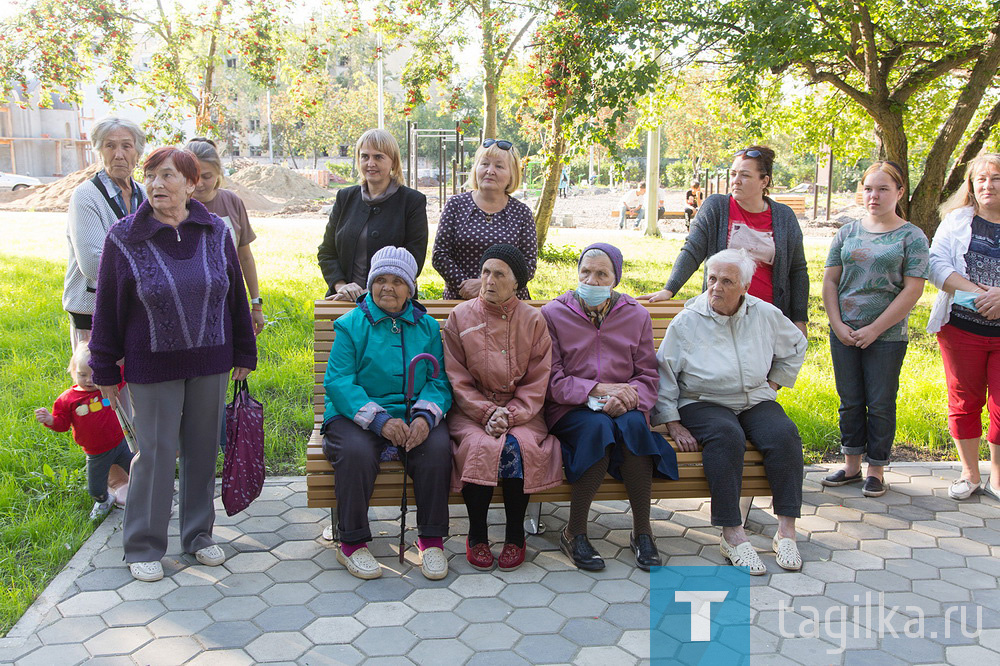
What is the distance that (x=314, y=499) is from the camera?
386cm

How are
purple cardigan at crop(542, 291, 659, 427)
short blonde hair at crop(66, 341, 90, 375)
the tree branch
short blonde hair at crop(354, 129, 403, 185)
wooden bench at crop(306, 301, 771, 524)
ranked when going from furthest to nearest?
the tree branch, short blonde hair at crop(354, 129, 403, 185), purple cardigan at crop(542, 291, 659, 427), short blonde hair at crop(66, 341, 90, 375), wooden bench at crop(306, 301, 771, 524)

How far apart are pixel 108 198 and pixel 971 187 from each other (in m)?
4.68

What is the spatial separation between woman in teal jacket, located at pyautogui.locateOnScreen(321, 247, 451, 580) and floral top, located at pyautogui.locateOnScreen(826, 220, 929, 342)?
241 cm

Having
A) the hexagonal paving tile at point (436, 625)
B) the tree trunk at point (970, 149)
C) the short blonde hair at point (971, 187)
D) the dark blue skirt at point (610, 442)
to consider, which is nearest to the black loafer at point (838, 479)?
the dark blue skirt at point (610, 442)

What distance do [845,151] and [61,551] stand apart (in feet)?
37.3

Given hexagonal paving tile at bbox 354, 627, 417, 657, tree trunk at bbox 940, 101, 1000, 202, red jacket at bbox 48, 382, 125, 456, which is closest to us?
hexagonal paving tile at bbox 354, 627, 417, 657

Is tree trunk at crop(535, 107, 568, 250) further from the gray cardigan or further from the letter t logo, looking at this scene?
the letter t logo

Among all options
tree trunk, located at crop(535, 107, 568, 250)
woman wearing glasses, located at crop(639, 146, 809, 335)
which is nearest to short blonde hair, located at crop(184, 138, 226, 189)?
woman wearing glasses, located at crop(639, 146, 809, 335)

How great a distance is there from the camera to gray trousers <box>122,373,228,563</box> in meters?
3.77

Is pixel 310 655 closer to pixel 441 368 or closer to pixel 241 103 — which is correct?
pixel 441 368

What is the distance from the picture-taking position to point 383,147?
15.0 feet

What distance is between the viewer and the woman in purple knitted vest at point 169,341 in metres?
3.61

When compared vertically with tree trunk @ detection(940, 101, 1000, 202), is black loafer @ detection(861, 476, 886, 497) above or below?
below

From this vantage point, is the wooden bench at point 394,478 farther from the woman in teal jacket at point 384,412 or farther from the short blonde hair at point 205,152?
the short blonde hair at point 205,152
